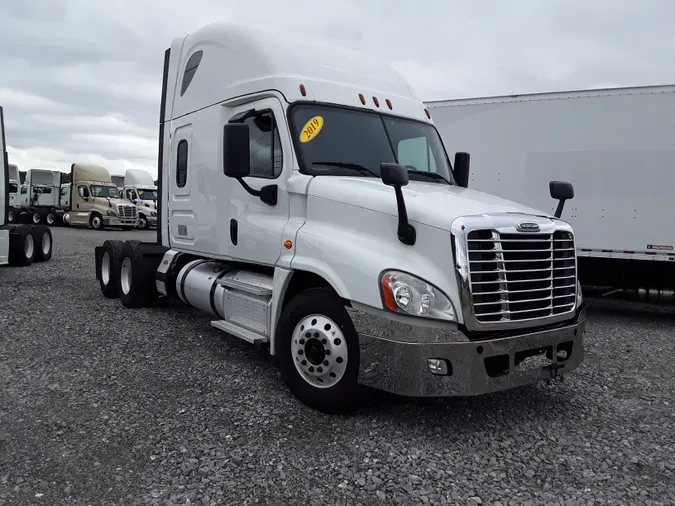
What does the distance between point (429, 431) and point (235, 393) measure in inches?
67.5

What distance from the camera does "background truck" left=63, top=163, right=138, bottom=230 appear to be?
94.9 feet

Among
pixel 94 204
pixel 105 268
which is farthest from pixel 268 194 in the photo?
pixel 94 204

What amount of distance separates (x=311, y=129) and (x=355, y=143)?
43 centimetres

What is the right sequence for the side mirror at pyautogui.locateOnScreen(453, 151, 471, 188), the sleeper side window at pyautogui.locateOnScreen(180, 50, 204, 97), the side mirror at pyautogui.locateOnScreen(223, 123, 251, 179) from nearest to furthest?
the side mirror at pyautogui.locateOnScreen(223, 123, 251, 179), the side mirror at pyautogui.locateOnScreen(453, 151, 471, 188), the sleeper side window at pyautogui.locateOnScreen(180, 50, 204, 97)

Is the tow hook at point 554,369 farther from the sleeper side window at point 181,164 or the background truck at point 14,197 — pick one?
the background truck at point 14,197

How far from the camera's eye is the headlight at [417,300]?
13.0 ft

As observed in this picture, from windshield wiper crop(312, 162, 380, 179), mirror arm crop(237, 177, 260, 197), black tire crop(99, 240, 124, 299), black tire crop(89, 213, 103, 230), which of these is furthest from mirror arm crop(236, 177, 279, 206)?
black tire crop(89, 213, 103, 230)

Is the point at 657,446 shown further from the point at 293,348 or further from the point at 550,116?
the point at 550,116

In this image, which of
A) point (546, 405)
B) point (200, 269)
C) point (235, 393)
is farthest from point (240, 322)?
point (546, 405)

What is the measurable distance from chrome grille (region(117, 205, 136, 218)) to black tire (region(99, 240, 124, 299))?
68.9 feet

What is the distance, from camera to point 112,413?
4.45 metres

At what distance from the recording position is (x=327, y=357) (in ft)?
14.4

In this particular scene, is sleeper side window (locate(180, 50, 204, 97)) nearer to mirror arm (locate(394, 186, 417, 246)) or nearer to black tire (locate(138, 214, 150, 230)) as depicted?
mirror arm (locate(394, 186, 417, 246))

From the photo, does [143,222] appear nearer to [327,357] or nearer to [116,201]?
[116,201]
